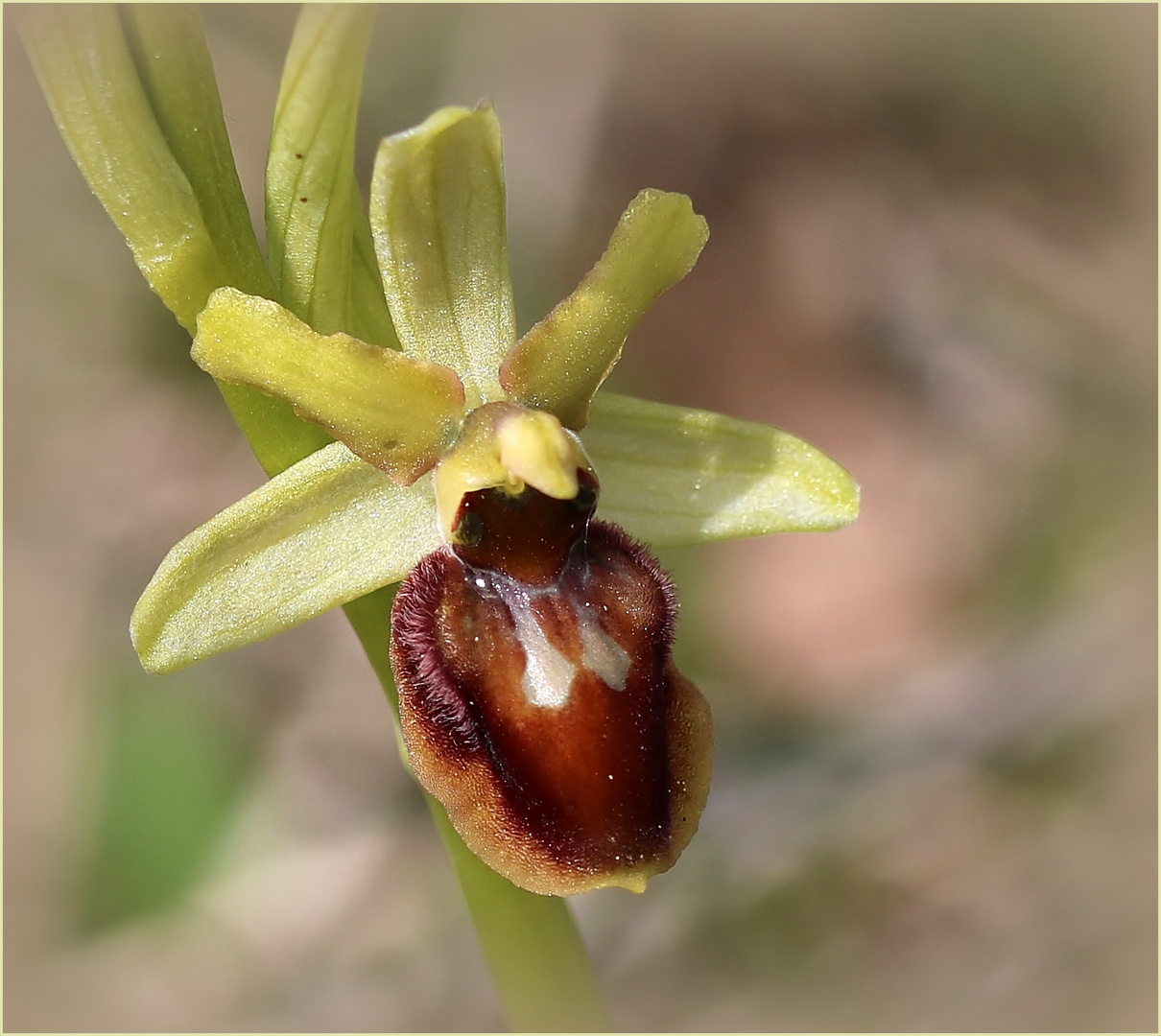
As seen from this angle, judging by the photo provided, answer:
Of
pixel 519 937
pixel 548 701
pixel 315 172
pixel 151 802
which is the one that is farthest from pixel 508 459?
pixel 151 802

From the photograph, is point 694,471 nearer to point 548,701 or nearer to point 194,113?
point 548,701

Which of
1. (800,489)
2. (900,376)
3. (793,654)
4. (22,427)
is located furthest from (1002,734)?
(22,427)

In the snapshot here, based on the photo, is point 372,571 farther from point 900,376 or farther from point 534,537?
point 900,376

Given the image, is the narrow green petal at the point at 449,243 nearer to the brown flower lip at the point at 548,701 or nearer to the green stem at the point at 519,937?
the brown flower lip at the point at 548,701

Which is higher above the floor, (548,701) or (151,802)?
(548,701)

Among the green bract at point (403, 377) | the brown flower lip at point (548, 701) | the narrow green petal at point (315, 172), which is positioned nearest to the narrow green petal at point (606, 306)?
the green bract at point (403, 377)

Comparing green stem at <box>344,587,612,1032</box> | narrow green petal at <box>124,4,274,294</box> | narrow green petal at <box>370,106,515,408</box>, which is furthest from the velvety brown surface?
narrow green petal at <box>124,4,274,294</box>

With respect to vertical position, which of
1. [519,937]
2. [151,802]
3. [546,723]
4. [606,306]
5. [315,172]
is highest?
[315,172]
